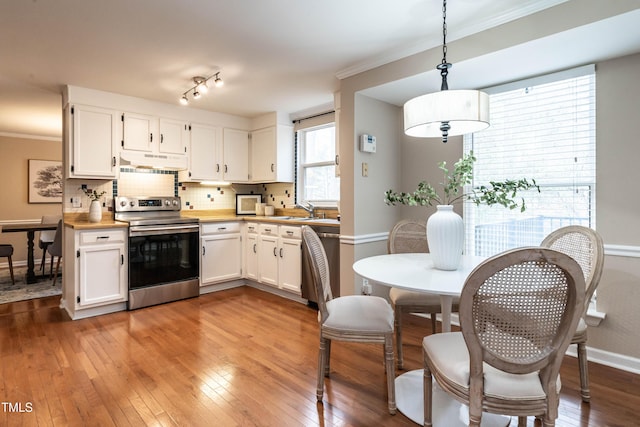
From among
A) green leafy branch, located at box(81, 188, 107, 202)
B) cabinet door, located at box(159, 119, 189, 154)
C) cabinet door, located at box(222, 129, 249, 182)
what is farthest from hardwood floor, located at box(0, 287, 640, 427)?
cabinet door, located at box(222, 129, 249, 182)

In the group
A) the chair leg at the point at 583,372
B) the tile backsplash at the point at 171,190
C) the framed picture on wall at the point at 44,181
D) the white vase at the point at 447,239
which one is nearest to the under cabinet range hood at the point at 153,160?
the tile backsplash at the point at 171,190

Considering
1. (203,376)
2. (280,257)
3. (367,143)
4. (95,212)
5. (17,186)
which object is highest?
(367,143)

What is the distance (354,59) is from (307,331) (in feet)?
7.61

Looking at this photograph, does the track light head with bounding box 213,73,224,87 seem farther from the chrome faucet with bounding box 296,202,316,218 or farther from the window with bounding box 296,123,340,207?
the chrome faucet with bounding box 296,202,316,218

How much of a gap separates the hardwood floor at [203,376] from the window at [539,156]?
39.9 inches

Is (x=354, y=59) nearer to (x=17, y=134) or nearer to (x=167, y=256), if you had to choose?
(x=167, y=256)

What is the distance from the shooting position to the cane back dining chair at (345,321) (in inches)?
73.8

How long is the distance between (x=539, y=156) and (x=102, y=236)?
3920 millimetres

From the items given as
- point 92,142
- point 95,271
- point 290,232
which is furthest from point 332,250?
point 92,142

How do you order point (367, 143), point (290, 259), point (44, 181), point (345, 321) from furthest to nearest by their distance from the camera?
point (44, 181) → point (290, 259) → point (367, 143) → point (345, 321)

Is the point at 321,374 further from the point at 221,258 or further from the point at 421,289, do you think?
the point at 221,258

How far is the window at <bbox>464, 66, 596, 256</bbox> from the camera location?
2533 mm

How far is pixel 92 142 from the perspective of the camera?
3662mm

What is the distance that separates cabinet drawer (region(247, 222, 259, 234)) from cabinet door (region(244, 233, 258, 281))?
0.12 ft
